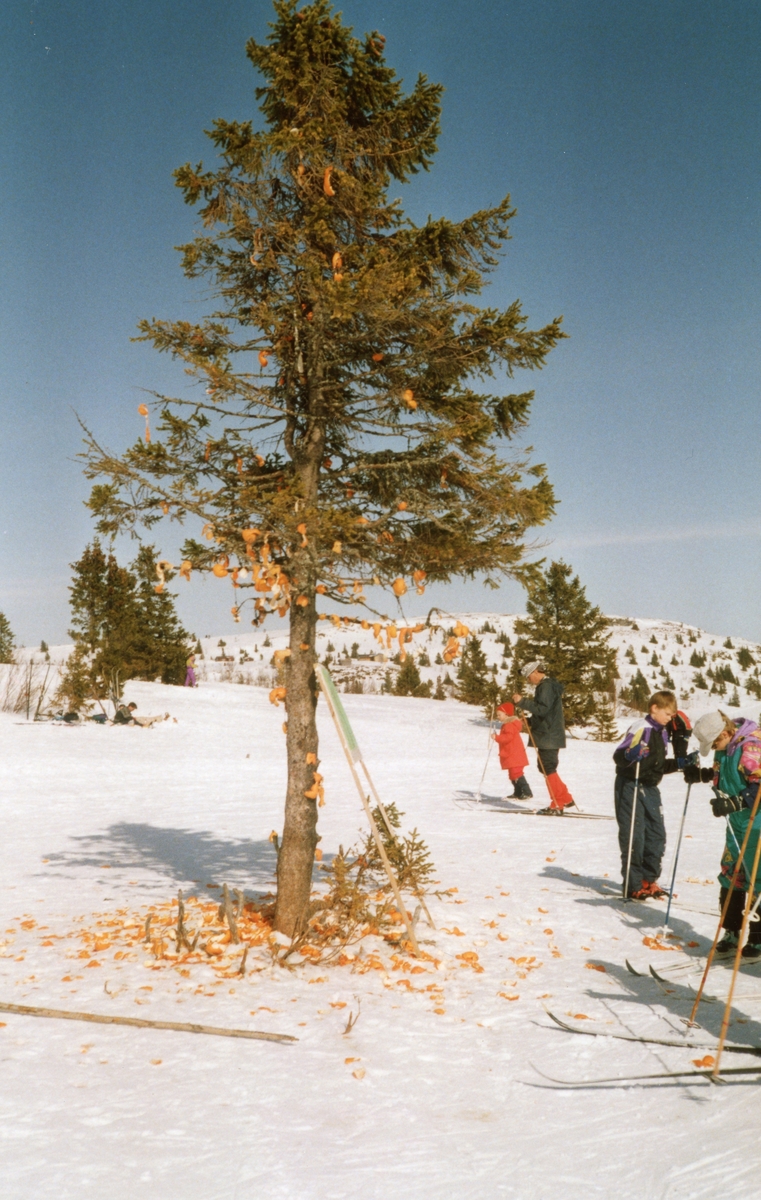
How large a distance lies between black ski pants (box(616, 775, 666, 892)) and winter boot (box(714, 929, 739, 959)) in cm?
172

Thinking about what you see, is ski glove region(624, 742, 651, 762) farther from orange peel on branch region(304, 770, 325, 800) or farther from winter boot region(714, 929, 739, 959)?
orange peel on branch region(304, 770, 325, 800)

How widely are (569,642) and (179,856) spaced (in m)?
21.1

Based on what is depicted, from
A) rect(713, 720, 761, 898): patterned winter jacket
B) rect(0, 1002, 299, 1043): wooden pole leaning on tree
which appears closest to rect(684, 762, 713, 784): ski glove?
rect(713, 720, 761, 898): patterned winter jacket

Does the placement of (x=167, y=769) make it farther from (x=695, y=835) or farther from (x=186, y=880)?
(x=695, y=835)

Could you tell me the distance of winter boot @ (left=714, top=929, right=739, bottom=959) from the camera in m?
6.04

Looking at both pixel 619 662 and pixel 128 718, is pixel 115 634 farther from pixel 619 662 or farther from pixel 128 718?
pixel 619 662

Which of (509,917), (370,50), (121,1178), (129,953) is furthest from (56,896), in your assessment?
(370,50)

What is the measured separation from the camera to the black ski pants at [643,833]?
26.3ft

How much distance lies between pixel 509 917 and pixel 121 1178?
193 inches

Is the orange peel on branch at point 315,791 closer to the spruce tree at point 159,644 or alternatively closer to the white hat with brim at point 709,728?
the white hat with brim at point 709,728

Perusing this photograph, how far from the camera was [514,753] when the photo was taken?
49.7 ft

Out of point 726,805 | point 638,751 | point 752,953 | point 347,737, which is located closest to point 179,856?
point 347,737

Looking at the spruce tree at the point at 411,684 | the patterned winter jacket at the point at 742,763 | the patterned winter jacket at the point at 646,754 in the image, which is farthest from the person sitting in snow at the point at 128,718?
the patterned winter jacket at the point at 742,763

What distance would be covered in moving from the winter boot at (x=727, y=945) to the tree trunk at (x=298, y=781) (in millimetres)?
3357
